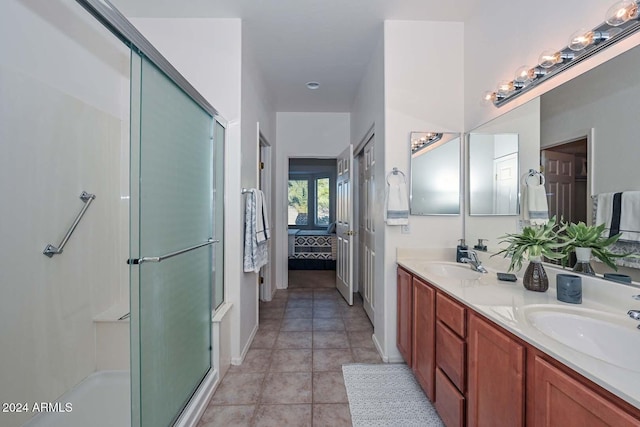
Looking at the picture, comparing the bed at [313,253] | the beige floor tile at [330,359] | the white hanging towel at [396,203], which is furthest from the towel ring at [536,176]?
the bed at [313,253]

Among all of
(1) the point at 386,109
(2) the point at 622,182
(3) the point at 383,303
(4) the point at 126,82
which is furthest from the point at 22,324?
(2) the point at 622,182

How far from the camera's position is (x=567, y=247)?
137 centimetres

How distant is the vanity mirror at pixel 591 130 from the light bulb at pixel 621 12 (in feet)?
0.42

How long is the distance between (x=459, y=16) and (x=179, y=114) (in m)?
2.21

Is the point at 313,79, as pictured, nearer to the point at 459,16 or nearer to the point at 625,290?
the point at 459,16

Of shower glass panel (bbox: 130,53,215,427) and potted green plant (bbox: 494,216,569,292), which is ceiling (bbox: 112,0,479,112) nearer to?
shower glass panel (bbox: 130,53,215,427)

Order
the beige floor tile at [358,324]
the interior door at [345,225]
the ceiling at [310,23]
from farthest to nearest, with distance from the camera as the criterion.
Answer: the interior door at [345,225], the beige floor tile at [358,324], the ceiling at [310,23]

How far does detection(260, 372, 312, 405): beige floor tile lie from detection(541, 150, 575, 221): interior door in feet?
5.95

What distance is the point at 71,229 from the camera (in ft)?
5.36

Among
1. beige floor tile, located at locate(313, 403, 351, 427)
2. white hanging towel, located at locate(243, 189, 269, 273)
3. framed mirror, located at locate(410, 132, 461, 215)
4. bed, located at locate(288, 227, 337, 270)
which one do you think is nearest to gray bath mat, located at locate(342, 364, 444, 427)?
beige floor tile, located at locate(313, 403, 351, 427)

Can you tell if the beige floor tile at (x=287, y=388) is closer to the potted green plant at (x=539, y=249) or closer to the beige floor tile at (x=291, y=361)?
the beige floor tile at (x=291, y=361)

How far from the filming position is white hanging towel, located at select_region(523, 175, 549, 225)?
61.1 inches

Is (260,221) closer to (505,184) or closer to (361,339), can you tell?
(361,339)

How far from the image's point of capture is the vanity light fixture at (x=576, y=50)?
1133 millimetres
